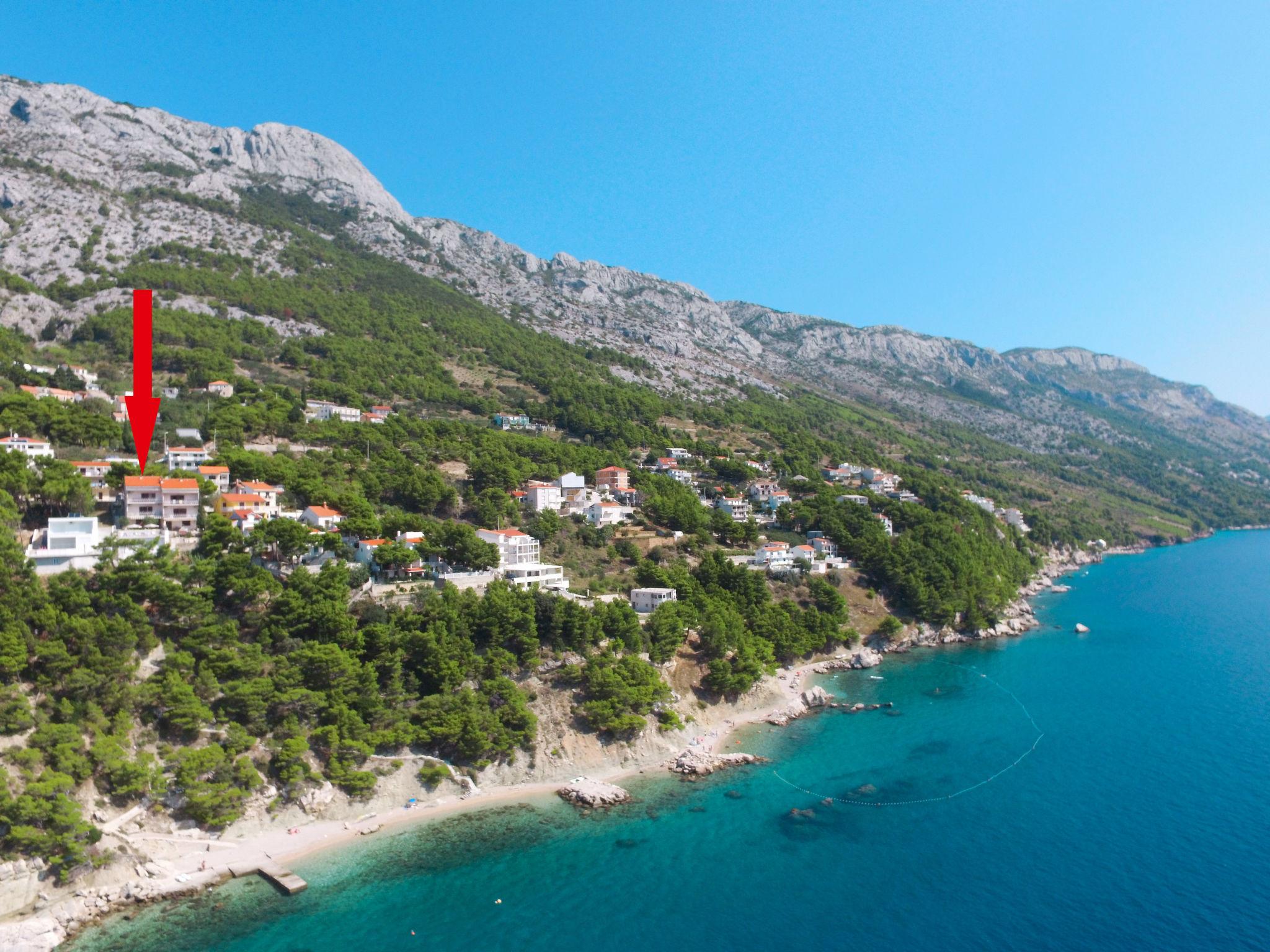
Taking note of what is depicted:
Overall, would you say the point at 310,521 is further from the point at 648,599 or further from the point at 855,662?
the point at 855,662

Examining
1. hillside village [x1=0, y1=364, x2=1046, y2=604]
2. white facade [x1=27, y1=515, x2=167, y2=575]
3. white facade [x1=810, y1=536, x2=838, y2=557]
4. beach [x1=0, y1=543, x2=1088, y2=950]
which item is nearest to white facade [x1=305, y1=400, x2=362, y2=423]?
hillside village [x1=0, y1=364, x2=1046, y2=604]

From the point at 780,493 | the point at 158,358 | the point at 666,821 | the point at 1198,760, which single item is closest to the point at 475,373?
the point at 158,358

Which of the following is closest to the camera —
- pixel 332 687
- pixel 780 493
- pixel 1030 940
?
pixel 1030 940

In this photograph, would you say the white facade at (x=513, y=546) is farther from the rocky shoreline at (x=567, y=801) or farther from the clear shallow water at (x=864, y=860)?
the clear shallow water at (x=864, y=860)

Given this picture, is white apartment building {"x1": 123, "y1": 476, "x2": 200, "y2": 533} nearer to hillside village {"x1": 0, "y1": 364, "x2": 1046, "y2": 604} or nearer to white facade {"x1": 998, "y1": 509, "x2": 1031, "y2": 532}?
hillside village {"x1": 0, "y1": 364, "x2": 1046, "y2": 604}

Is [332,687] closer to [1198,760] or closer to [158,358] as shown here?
[1198,760]
